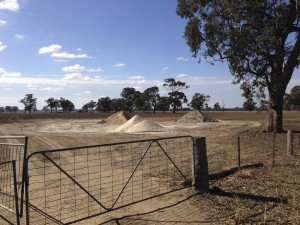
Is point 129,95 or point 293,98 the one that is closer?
point 293,98

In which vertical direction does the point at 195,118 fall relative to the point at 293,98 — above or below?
below

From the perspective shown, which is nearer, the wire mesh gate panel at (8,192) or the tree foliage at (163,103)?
the wire mesh gate panel at (8,192)

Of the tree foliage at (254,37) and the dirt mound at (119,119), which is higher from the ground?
the tree foliage at (254,37)

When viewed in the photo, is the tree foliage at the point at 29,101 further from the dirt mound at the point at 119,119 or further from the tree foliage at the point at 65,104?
the dirt mound at the point at 119,119

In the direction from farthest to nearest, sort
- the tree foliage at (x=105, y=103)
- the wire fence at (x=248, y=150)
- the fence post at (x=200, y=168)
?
the tree foliage at (x=105, y=103), the wire fence at (x=248, y=150), the fence post at (x=200, y=168)

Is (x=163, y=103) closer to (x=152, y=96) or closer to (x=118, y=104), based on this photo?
(x=152, y=96)

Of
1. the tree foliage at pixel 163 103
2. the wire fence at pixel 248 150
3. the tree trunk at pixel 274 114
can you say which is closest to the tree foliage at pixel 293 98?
the tree foliage at pixel 163 103

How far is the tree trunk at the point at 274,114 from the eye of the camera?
23.1 m

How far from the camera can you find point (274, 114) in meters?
23.5

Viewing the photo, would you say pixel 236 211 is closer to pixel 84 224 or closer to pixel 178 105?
pixel 84 224

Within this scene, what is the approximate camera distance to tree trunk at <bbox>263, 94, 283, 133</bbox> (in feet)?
75.7

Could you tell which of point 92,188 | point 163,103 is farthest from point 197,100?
point 92,188

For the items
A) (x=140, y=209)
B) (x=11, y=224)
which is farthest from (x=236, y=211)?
(x=11, y=224)

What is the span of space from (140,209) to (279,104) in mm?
17155
